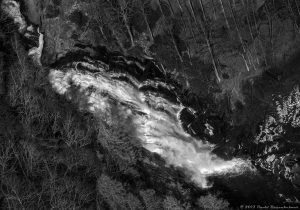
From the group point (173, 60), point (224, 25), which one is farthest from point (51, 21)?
point (224, 25)

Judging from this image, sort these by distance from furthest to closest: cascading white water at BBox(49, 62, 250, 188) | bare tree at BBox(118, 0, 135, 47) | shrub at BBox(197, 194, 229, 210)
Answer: cascading white water at BBox(49, 62, 250, 188)
bare tree at BBox(118, 0, 135, 47)
shrub at BBox(197, 194, 229, 210)

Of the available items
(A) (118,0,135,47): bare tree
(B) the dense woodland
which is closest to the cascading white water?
(B) the dense woodland

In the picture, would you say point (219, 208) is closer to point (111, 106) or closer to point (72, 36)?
point (111, 106)

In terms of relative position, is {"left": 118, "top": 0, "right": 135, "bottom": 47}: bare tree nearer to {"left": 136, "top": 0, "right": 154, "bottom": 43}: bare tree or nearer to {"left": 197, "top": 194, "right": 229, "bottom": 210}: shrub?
{"left": 136, "top": 0, "right": 154, "bottom": 43}: bare tree

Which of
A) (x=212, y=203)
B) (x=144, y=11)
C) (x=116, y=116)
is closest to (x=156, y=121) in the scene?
(x=116, y=116)

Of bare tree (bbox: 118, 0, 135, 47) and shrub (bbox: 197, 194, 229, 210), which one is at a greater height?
bare tree (bbox: 118, 0, 135, 47)

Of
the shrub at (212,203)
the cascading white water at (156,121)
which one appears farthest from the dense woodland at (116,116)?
the cascading white water at (156,121)

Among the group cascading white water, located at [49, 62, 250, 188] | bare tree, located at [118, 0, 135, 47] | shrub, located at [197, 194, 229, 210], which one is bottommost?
shrub, located at [197, 194, 229, 210]

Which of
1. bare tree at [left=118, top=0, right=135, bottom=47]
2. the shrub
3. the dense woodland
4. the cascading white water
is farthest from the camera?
the cascading white water

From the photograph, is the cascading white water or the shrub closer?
the shrub
